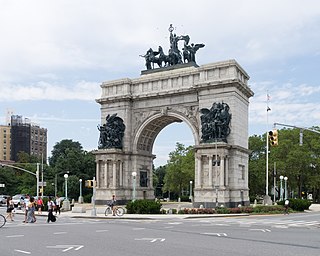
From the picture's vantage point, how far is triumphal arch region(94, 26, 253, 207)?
169 feet

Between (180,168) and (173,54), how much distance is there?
3952cm

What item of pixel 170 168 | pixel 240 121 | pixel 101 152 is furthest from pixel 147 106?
pixel 170 168

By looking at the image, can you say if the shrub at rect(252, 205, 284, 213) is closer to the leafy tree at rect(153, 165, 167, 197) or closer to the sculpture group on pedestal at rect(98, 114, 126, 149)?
the sculpture group on pedestal at rect(98, 114, 126, 149)

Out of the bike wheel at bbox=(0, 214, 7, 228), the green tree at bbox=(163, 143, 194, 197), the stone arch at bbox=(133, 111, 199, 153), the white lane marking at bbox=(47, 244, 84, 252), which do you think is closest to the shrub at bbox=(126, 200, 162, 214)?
the stone arch at bbox=(133, 111, 199, 153)

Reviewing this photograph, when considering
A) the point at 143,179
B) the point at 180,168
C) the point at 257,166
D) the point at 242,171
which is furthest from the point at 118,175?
the point at 180,168

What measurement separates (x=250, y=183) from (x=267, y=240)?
6747 cm

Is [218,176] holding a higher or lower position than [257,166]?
lower

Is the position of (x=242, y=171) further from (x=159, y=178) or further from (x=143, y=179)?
(x=159, y=178)

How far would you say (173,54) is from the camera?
2345 inches

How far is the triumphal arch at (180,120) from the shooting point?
5162cm

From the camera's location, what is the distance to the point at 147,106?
196 ft

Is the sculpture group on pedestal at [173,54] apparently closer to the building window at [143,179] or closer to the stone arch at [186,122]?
the stone arch at [186,122]

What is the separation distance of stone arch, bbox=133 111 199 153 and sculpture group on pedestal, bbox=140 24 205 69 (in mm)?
6671

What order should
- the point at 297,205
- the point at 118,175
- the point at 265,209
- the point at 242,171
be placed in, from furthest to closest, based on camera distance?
the point at 118,175
the point at 242,171
the point at 297,205
the point at 265,209
